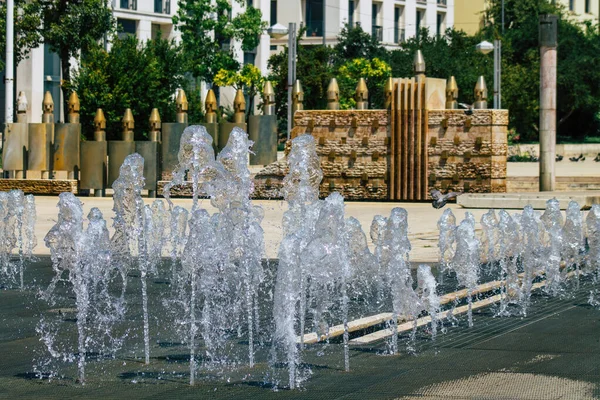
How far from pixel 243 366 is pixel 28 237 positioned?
8.50m

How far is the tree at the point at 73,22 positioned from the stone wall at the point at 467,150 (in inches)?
696

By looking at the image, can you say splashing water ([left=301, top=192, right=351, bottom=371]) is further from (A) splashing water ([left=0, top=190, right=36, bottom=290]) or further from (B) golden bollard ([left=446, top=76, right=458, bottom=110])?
(B) golden bollard ([left=446, top=76, right=458, bottom=110])

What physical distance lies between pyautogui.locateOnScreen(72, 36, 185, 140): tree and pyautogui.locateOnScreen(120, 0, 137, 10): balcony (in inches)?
405

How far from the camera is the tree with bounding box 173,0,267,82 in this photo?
50375 mm

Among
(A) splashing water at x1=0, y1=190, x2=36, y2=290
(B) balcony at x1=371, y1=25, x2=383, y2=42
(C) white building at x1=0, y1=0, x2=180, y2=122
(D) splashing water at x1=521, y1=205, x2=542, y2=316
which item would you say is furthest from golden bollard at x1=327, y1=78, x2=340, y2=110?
(B) balcony at x1=371, y1=25, x2=383, y2=42

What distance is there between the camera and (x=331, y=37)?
65.2 meters

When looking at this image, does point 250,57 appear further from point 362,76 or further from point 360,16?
point 362,76

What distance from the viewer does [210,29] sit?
5075 cm

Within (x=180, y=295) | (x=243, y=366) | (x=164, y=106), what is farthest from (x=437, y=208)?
(x=164, y=106)

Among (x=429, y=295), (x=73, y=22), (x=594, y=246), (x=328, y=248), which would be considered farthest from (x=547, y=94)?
(x=73, y=22)

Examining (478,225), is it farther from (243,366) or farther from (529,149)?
(529,149)

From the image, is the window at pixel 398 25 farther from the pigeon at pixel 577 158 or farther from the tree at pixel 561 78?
the pigeon at pixel 577 158

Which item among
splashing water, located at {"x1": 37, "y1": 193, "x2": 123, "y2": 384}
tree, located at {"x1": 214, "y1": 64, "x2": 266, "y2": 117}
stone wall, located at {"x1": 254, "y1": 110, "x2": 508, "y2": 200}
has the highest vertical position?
tree, located at {"x1": 214, "y1": 64, "x2": 266, "y2": 117}

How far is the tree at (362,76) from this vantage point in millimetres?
53062
